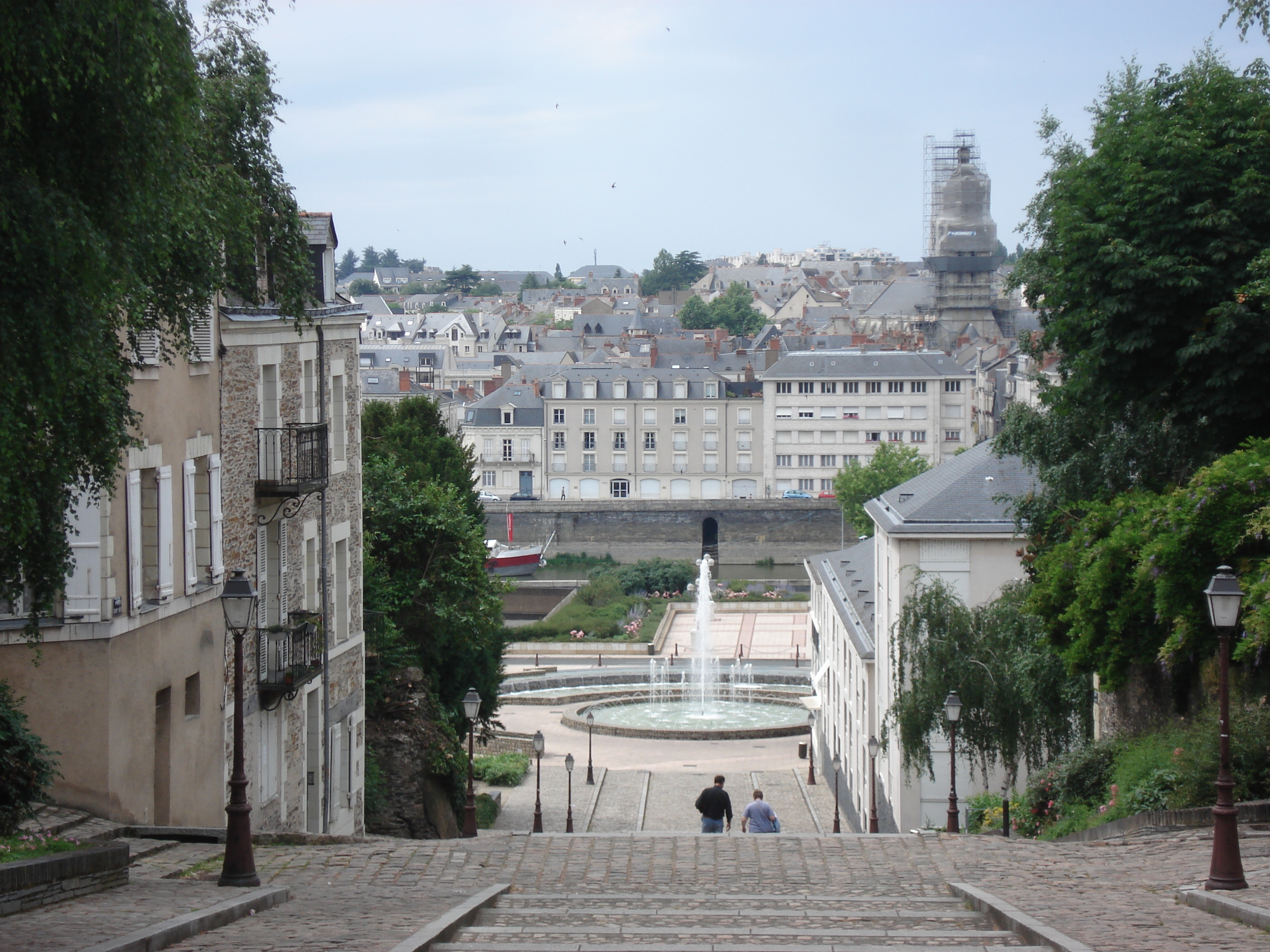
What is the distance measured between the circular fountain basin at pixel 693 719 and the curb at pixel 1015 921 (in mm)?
29990

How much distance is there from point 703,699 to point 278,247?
3648 cm

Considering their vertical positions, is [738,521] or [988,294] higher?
[988,294]

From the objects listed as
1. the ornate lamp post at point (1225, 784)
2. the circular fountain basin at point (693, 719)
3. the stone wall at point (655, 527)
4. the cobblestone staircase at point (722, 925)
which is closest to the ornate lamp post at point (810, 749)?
the circular fountain basin at point (693, 719)

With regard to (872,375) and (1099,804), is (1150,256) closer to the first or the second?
(1099,804)

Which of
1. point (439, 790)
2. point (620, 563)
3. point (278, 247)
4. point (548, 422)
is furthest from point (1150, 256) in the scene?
point (548, 422)

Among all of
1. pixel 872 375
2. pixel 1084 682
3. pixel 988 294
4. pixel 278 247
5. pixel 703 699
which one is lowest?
pixel 703 699

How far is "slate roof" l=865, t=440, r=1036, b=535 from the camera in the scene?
27.4 meters

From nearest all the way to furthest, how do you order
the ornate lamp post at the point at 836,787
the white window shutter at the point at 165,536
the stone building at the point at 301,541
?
the white window shutter at the point at 165,536 → the stone building at the point at 301,541 → the ornate lamp post at the point at 836,787

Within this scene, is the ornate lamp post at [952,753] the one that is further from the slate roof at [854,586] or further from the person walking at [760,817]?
the slate roof at [854,586]

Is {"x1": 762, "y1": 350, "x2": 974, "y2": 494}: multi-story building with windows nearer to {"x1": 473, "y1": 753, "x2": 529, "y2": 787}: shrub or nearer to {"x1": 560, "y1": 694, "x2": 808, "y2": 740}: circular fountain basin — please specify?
{"x1": 560, "y1": 694, "x2": 808, "y2": 740}: circular fountain basin

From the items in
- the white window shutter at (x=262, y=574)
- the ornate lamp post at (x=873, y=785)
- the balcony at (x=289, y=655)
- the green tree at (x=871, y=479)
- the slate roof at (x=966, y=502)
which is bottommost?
the ornate lamp post at (x=873, y=785)

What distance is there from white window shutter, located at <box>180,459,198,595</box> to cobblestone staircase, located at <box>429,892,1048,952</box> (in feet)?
20.7

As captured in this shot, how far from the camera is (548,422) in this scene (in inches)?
3733

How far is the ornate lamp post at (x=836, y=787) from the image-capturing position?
96.1 ft
